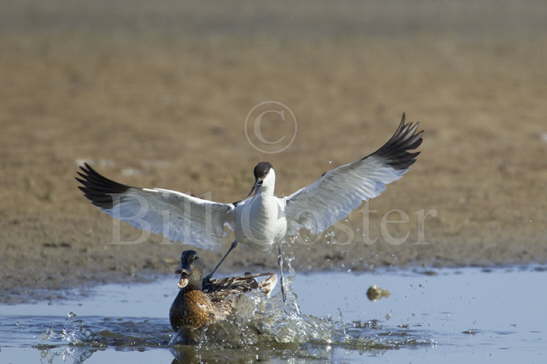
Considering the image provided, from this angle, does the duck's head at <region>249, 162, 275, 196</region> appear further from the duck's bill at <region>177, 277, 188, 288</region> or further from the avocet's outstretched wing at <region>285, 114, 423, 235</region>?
the duck's bill at <region>177, 277, 188, 288</region>

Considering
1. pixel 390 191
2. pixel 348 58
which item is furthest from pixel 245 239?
pixel 348 58

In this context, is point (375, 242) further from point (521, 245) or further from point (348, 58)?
point (348, 58)

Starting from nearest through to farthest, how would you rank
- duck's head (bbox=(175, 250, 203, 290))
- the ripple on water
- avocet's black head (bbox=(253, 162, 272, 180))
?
the ripple on water < duck's head (bbox=(175, 250, 203, 290)) < avocet's black head (bbox=(253, 162, 272, 180))

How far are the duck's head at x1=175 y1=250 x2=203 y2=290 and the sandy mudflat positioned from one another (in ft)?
5.44

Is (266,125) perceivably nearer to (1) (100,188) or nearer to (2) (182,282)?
(1) (100,188)

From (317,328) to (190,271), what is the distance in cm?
105

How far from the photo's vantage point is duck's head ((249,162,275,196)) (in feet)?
28.2

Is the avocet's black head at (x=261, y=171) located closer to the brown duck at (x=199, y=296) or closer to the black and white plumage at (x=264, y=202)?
the black and white plumage at (x=264, y=202)

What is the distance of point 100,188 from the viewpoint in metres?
8.83

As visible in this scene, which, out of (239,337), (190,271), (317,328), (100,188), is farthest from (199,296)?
(100,188)

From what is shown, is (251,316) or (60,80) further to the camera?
(60,80)

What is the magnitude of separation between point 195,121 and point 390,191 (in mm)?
5923

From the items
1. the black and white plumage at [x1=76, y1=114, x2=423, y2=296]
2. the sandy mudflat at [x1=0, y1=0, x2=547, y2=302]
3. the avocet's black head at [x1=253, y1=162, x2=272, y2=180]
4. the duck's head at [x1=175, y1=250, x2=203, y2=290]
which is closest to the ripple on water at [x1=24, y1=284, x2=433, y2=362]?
the duck's head at [x1=175, y1=250, x2=203, y2=290]

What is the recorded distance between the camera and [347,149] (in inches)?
604
